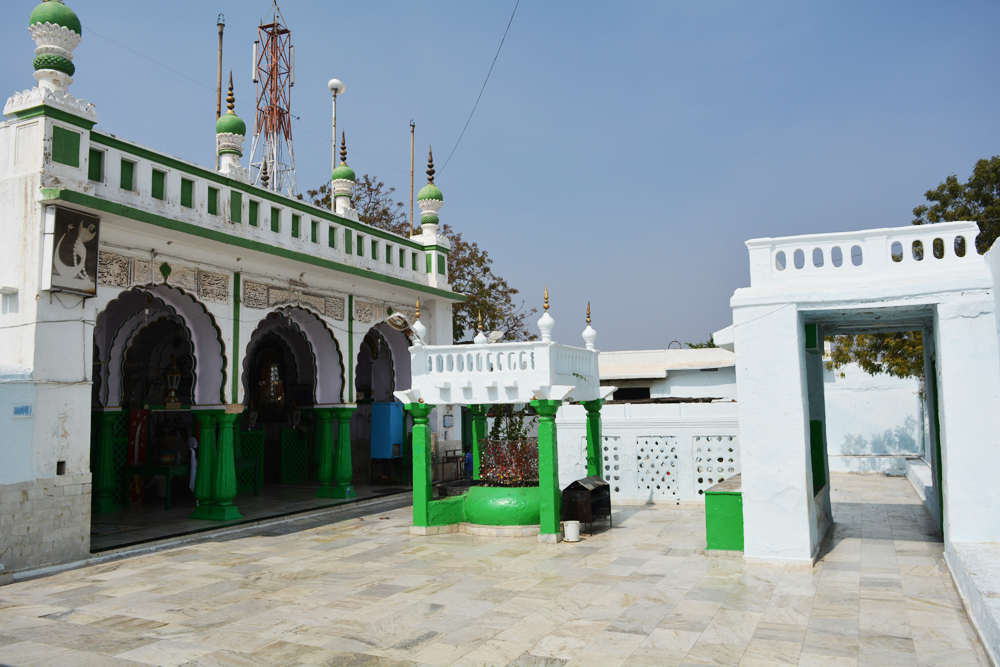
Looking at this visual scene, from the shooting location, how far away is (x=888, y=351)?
53.3 ft

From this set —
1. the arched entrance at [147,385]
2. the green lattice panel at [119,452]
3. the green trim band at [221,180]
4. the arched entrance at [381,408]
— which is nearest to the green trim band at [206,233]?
the green trim band at [221,180]

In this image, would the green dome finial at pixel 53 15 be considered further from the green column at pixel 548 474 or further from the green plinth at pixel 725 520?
the green plinth at pixel 725 520

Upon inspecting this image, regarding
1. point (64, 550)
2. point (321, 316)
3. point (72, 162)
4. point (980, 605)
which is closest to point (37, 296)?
point (72, 162)

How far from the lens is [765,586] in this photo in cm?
708

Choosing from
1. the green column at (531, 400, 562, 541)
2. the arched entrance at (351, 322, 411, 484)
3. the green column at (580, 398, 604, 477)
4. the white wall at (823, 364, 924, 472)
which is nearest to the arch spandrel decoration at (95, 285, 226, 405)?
the arched entrance at (351, 322, 411, 484)

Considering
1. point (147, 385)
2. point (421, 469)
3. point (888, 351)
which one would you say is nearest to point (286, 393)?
point (147, 385)

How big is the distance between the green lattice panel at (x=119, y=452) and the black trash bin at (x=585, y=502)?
821 cm

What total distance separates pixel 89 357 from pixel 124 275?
127 cm

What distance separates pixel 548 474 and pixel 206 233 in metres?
5.94

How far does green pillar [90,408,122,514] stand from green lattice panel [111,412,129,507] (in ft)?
0.81

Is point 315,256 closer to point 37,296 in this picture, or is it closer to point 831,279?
point 37,296

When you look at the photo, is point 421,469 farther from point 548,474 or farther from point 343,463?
point 343,463

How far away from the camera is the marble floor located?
5.35 meters

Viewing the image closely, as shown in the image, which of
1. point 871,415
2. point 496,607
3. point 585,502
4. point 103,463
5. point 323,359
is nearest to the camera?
point 496,607
